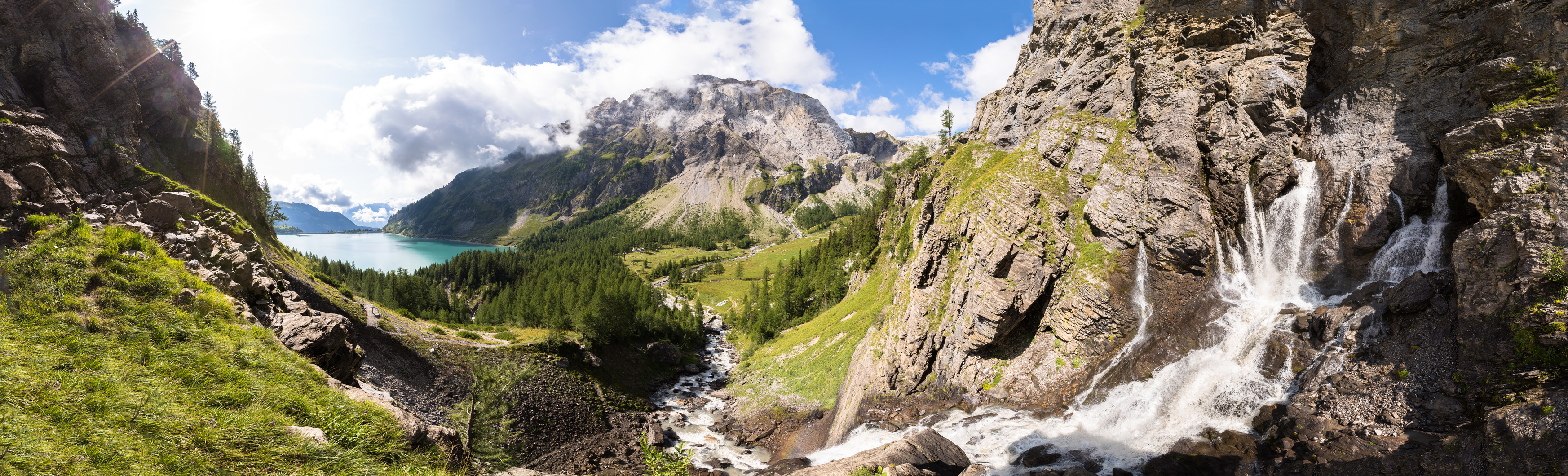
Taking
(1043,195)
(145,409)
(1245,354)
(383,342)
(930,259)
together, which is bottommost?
(383,342)

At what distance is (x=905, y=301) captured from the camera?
3656cm

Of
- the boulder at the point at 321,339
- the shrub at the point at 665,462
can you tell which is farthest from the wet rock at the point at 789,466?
the boulder at the point at 321,339

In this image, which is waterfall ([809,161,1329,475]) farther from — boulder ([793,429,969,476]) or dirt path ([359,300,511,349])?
dirt path ([359,300,511,349])

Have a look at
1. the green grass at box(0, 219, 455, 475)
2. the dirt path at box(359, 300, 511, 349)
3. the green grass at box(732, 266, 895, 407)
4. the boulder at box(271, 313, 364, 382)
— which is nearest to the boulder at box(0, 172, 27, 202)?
the green grass at box(0, 219, 455, 475)

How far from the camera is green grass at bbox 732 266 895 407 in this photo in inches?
1689

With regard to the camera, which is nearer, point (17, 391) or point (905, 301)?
point (17, 391)

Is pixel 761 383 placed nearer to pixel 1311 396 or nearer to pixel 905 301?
pixel 905 301

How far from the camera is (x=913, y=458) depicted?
19422mm

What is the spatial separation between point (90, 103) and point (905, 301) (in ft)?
169

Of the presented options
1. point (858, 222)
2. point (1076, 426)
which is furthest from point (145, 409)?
point (858, 222)

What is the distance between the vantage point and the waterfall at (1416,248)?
2114 centimetres

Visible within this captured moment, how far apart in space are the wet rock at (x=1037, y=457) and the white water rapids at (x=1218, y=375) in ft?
0.93

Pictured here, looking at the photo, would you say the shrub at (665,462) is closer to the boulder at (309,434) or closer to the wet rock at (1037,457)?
the boulder at (309,434)

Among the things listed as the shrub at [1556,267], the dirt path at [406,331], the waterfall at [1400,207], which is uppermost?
the waterfall at [1400,207]
